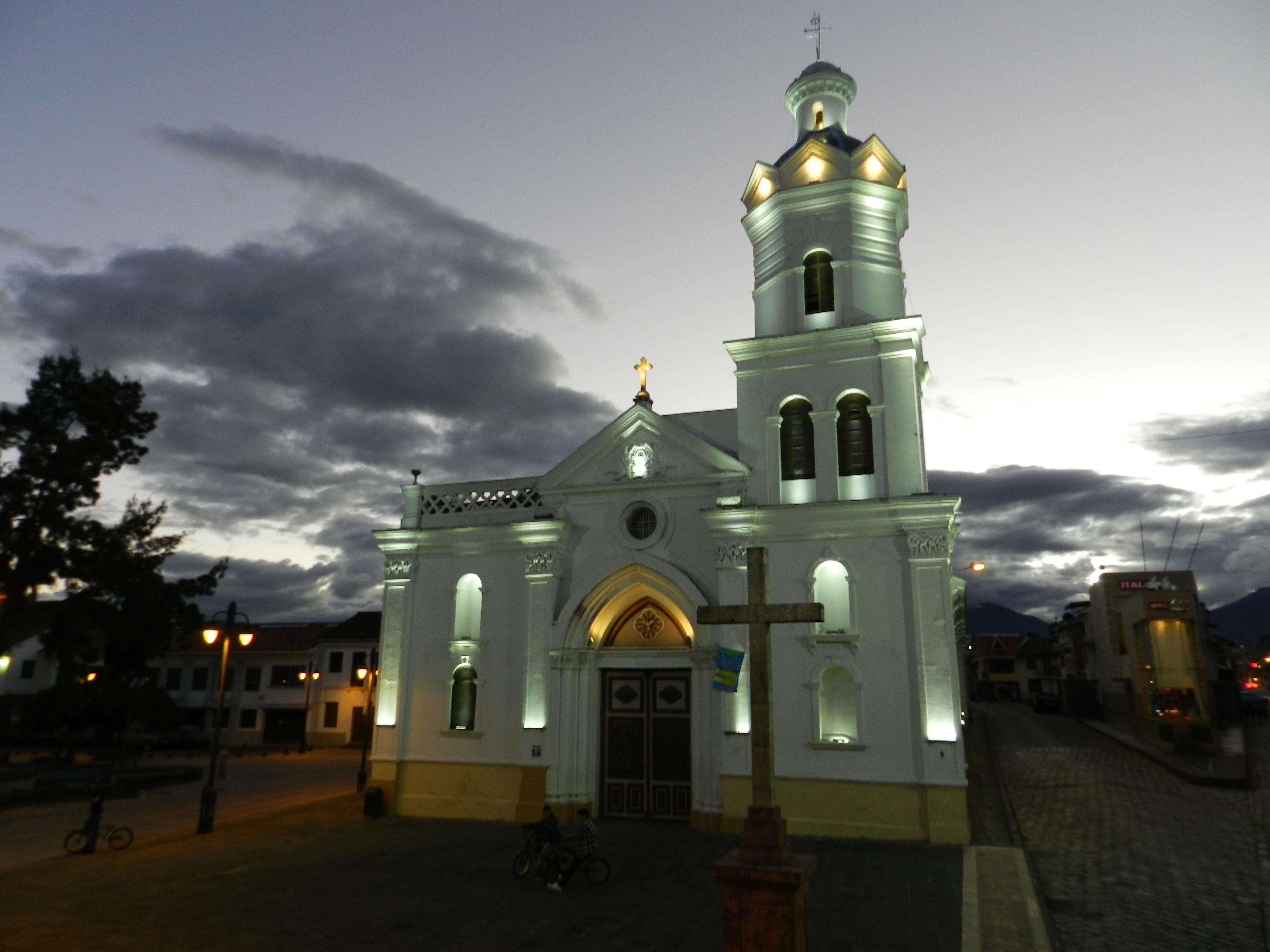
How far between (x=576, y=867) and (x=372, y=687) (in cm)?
3387

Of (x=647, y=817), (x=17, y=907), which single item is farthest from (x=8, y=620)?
(x=647, y=817)

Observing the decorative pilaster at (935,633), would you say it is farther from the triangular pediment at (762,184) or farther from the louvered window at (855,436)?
the triangular pediment at (762,184)

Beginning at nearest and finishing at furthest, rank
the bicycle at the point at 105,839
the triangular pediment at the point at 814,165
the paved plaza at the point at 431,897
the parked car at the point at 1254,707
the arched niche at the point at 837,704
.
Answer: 1. the paved plaza at the point at 431,897
2. the bicycle at the point at 105,839
3. the arched niche at the point at 837,704
4. the triangular pediment at the point at 814,165
5. the parked car at the point at 1254,707

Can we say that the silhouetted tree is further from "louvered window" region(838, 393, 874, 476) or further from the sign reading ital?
the sign reading ital

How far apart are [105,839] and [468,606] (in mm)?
9650

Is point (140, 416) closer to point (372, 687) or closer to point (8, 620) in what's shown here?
point (8, 620)

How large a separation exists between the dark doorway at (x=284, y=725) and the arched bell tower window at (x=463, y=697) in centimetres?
3440

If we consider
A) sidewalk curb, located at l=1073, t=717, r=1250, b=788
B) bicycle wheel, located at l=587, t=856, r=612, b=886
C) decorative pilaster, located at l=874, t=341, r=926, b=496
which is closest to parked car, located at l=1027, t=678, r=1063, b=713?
sidewalk curb, located at l=1073, t=717, r=1250, b=788

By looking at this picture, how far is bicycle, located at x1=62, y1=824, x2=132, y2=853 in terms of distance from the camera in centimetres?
1816

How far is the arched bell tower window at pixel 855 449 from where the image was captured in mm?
19922

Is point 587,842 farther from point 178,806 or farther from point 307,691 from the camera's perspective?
point 307,691

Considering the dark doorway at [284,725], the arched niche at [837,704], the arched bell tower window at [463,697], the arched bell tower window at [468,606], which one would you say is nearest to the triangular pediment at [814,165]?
the arched niche at [837,704]

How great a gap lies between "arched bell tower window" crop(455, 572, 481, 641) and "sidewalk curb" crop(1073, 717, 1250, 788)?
844 inches

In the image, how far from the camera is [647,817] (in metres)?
20.4
